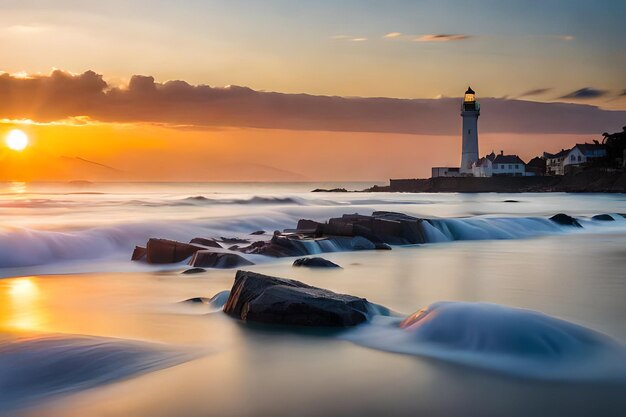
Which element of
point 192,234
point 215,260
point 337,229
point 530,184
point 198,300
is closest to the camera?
point 198,300

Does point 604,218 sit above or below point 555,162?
below

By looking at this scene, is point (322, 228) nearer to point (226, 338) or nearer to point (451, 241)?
point (451, 241)

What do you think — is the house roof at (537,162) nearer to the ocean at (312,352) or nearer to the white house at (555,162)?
→ the white house at (555,162)

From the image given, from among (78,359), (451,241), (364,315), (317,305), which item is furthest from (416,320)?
(451,241)

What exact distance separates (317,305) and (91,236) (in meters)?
→ 10.7

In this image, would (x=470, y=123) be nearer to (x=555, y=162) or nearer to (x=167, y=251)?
(x=555, y=162)

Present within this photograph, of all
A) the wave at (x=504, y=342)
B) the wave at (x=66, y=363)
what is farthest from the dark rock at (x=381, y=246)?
the wave at (x=66, y=363)

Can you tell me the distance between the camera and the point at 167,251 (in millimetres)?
13328

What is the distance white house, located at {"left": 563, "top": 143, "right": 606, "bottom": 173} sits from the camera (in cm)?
8762

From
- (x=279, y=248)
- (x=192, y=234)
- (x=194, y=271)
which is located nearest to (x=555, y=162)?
(x=192, y=234)

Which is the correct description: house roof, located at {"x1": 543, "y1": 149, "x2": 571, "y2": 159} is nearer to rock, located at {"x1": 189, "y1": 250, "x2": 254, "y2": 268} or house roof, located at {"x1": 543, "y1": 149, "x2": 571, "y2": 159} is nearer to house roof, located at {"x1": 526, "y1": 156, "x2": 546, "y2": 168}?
house roof, located at {"x1": 526, "y1": 156, "x2": 546, "y2": 168}

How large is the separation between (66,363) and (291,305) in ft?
8.43

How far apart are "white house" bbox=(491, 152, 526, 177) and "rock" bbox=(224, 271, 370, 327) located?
82313 mm

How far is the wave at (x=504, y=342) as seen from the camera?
5824mm
